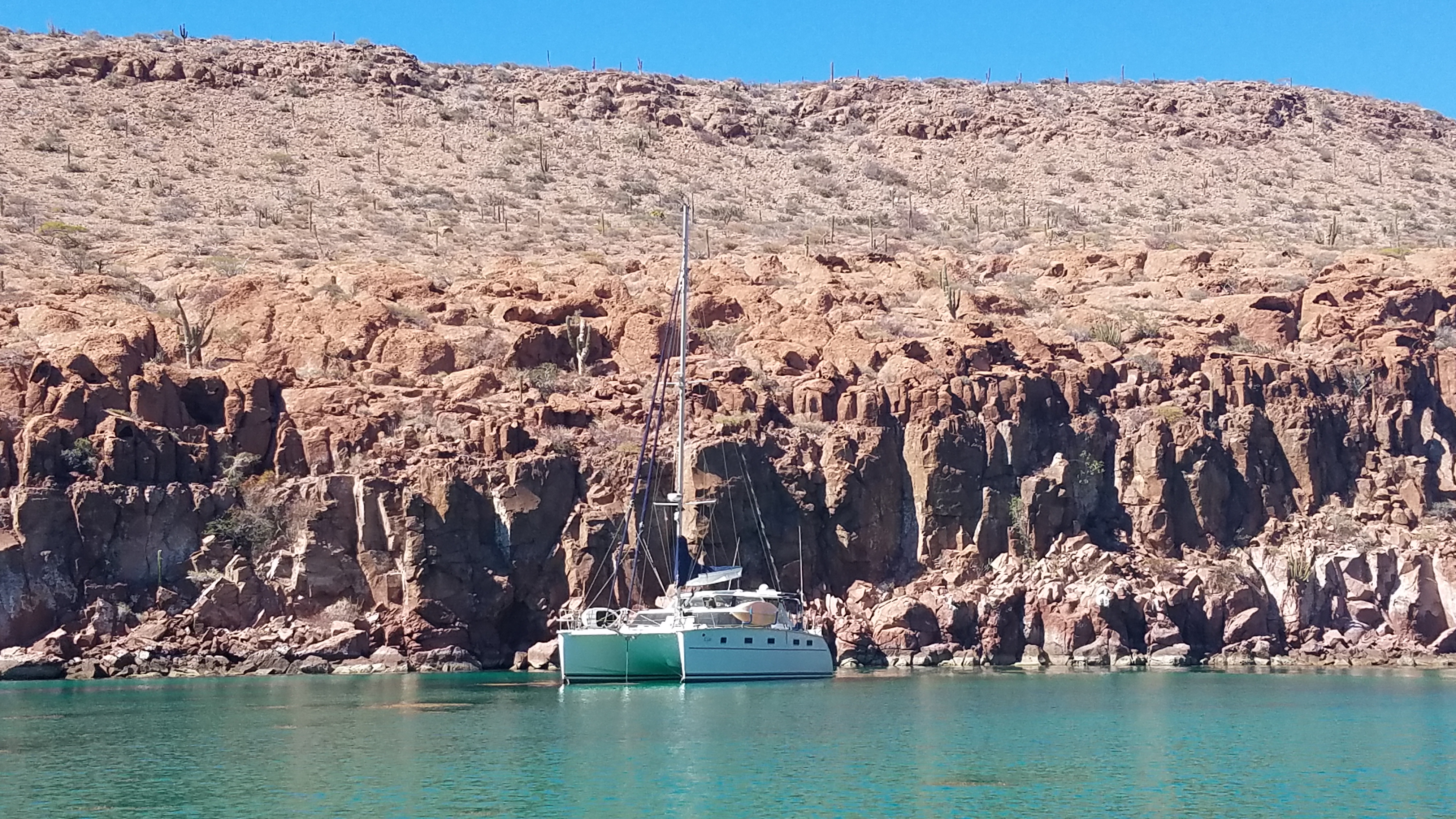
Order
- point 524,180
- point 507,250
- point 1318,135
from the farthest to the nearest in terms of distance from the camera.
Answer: point 1318,135, point 524,180, point 507,250

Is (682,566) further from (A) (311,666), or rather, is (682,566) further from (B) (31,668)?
(B) (31,668)

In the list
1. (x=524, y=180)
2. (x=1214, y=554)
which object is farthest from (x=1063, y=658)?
(x=524, y=180)

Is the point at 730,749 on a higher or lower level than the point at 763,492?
lower

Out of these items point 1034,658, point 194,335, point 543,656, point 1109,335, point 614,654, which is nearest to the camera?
point 614,654

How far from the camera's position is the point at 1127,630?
160ft

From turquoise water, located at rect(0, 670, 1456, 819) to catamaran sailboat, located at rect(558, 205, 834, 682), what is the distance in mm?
948

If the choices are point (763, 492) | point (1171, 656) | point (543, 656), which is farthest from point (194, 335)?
point (1171, 656)

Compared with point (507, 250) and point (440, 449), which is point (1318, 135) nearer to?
point (507, 250)

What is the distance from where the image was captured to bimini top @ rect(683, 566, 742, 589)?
144 feet

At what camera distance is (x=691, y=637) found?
4325cm

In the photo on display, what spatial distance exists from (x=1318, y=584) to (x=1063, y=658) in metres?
8.25

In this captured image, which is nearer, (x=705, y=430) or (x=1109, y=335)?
(x=705, y=430)

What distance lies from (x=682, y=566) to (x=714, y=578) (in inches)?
47.8

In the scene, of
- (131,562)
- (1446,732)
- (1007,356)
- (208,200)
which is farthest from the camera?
(208,200)
